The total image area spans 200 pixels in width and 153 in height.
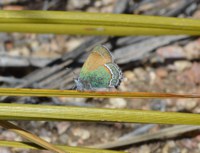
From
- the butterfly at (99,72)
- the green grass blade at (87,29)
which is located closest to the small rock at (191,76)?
the green grass blade at (87,29)

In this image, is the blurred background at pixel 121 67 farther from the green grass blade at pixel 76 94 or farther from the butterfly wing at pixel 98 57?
the green grass blade at pixel 76 94

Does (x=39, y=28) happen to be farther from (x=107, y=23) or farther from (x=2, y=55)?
(x=2, y=55)

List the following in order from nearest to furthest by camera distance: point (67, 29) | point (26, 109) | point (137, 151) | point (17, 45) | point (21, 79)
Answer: point (26, 109), point (67, 29), point (137, 151), point (21, 79), point (17, 45)

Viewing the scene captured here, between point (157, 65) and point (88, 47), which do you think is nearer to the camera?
point (88, 47)

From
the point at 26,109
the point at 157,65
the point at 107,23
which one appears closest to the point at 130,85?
the point at 157,65

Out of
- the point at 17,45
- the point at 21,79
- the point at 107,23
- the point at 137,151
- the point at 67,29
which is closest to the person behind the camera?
the point at 107,23

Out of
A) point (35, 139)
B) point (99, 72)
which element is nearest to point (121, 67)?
point (99, 72)

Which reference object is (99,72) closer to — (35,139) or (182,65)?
(35,139)
